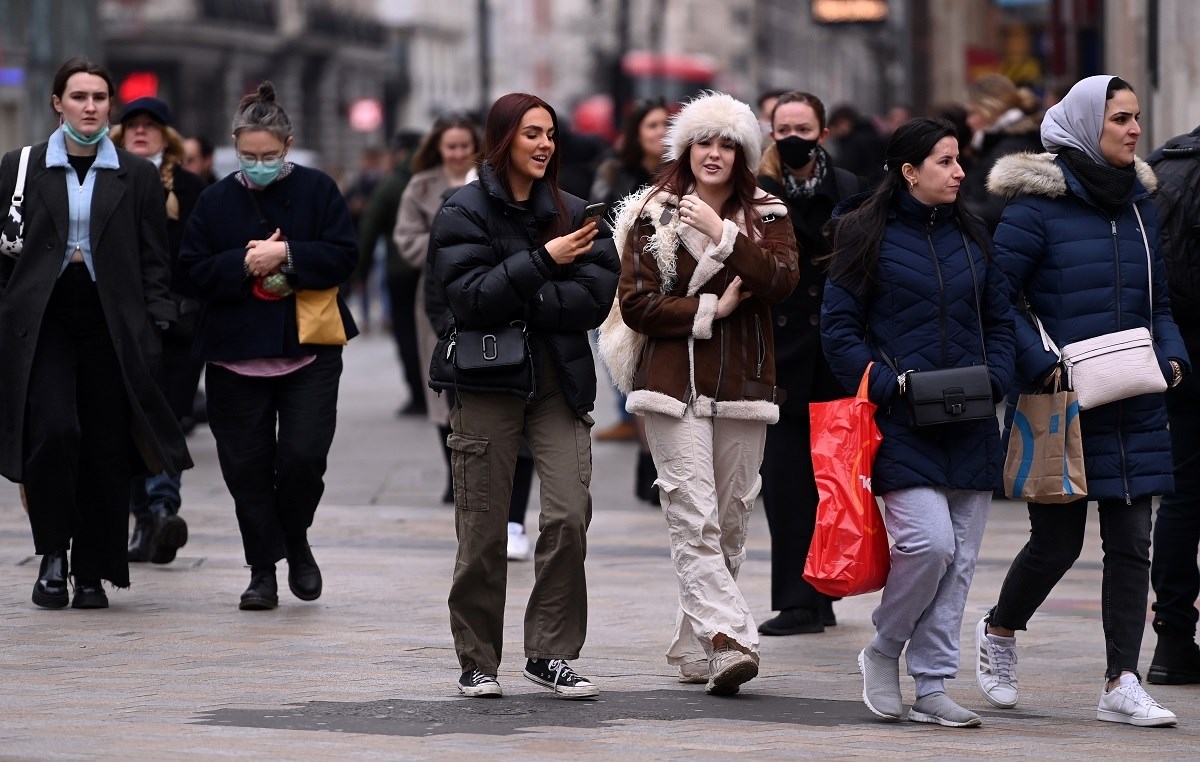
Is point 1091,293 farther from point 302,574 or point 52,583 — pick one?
point 52,583

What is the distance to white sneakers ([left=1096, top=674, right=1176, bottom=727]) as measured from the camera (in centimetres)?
670

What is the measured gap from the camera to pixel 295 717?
6.60 m

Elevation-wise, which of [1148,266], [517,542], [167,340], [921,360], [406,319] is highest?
[1148,266]

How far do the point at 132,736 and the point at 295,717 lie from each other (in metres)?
0.54

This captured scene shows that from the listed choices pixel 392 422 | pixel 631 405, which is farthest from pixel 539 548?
pixel 392 422

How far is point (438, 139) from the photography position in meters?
12.2

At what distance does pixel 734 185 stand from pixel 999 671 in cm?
181

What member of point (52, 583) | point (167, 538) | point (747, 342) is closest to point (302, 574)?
point (52, 583)

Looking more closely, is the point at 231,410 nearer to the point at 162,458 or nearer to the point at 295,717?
the point at 162,458

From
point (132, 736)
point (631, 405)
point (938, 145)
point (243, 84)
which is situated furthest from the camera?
point (243, 84)

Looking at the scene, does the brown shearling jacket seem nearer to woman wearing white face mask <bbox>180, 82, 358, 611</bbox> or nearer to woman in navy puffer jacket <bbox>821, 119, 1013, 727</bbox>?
woman in navy puffer jacket <bbox>821, 119, 1013, 727</bbox>

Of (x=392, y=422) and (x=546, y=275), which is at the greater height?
(x=546, y=275)

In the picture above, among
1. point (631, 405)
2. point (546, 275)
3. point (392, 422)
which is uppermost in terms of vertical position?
point (546, 275)

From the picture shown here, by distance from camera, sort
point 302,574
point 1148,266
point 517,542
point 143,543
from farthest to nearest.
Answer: point 517,542 → point 143,543 → point 302,574 → point 1148,266
